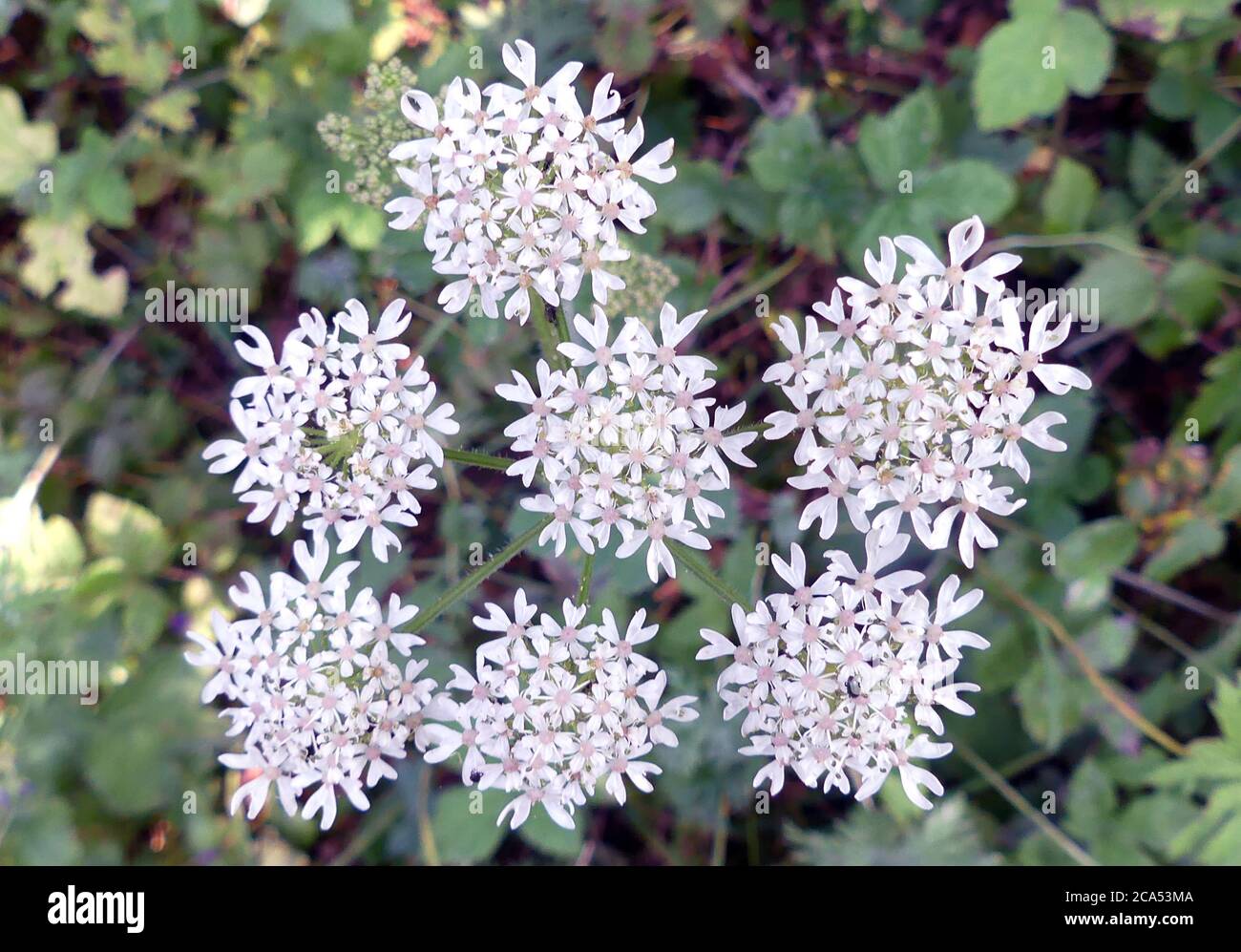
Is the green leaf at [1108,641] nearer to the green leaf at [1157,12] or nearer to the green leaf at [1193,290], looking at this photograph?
the green leaf at [1193,290]

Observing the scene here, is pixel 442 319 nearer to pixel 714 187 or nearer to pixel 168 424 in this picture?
pixel 714 187

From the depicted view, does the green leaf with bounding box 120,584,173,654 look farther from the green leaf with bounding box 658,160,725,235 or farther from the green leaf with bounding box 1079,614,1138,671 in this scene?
the green leaf with bounding box 1079,614,1138,671

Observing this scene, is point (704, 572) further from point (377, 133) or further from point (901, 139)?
point (901, 139)

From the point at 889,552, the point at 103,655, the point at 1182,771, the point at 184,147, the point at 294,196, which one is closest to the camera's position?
the point at 889,552

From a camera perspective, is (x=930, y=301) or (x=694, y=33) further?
(x=694, y=33)
